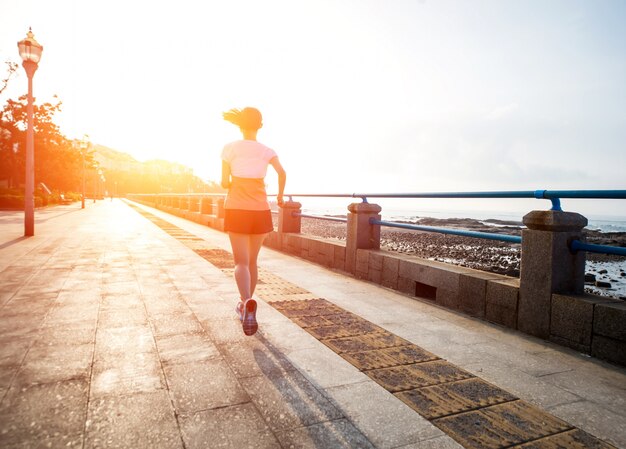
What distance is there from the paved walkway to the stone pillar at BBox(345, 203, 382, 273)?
1546 mm

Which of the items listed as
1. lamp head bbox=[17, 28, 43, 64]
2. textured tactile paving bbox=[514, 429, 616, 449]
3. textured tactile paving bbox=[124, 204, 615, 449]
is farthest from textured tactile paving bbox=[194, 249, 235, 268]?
lamp head bbox=[17, 28, 43, 64]

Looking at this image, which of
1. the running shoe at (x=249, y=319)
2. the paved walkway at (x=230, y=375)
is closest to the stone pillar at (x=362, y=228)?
the paved walkway at (x=230, y=375)

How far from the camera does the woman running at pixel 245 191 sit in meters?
3.41

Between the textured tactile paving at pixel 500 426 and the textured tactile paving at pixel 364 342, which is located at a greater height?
the textured tactile paving at pixel 500 426

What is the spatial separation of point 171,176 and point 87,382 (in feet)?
442

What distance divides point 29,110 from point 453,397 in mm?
11998

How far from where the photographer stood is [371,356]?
9.69ft

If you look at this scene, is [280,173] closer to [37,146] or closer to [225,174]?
[225,174]

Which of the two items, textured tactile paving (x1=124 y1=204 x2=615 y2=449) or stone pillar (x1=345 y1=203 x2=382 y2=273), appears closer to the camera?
textured tactile paving (x1=124 y1=204 x2=615 y2=449)

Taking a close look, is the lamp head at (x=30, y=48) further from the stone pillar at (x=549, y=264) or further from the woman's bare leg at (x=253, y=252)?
the stone pillar at (x=549, y=264)

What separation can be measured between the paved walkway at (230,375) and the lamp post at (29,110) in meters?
6.24

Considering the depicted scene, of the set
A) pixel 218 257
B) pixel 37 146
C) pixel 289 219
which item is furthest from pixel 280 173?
pixel 37 146

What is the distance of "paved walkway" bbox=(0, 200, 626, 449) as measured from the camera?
191cm

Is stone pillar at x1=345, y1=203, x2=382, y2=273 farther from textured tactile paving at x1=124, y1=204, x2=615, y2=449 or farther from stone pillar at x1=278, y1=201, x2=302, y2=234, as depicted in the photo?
stone pillar at x1=278, y1=201, x2=302, y2=234
